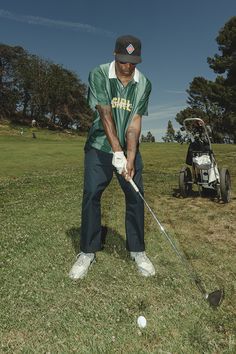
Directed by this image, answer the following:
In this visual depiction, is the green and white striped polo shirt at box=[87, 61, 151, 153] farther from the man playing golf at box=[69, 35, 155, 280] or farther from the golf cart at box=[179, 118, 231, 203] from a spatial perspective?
the golf cart at box=[179, 118, 231, 203]

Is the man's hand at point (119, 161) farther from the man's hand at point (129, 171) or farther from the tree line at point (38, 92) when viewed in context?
the tree line at point (38, 92)

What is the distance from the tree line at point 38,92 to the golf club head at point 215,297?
8843cm

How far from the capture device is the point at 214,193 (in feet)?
41.4

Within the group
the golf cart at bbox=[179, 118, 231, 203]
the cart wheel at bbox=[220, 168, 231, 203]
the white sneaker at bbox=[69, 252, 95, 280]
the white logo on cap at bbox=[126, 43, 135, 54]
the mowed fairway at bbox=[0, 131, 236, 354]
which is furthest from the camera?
the golf cart at bbox=[179, 118, 231, 203]

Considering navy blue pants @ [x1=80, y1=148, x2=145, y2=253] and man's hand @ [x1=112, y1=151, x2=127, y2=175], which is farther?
navy blue pants @ [x1=80, y1=148, x2=145, y2=253]

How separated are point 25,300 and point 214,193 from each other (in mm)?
8605

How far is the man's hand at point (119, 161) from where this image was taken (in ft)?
18.3

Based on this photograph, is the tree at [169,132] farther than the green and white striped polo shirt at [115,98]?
Yes

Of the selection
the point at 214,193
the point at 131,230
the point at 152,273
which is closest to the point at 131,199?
the point at 131,230

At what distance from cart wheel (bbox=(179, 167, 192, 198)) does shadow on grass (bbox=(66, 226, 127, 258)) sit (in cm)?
428

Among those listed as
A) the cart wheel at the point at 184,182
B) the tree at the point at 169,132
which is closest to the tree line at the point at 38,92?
the tree at the point at 169,132

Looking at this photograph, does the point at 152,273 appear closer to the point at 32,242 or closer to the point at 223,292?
the point at 223,292

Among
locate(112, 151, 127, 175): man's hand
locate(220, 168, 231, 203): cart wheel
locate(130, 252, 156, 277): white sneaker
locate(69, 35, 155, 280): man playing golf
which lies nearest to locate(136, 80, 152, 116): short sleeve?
locate(69, 35, 155, 280): man playing golf

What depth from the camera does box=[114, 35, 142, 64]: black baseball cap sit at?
5.46 meters
